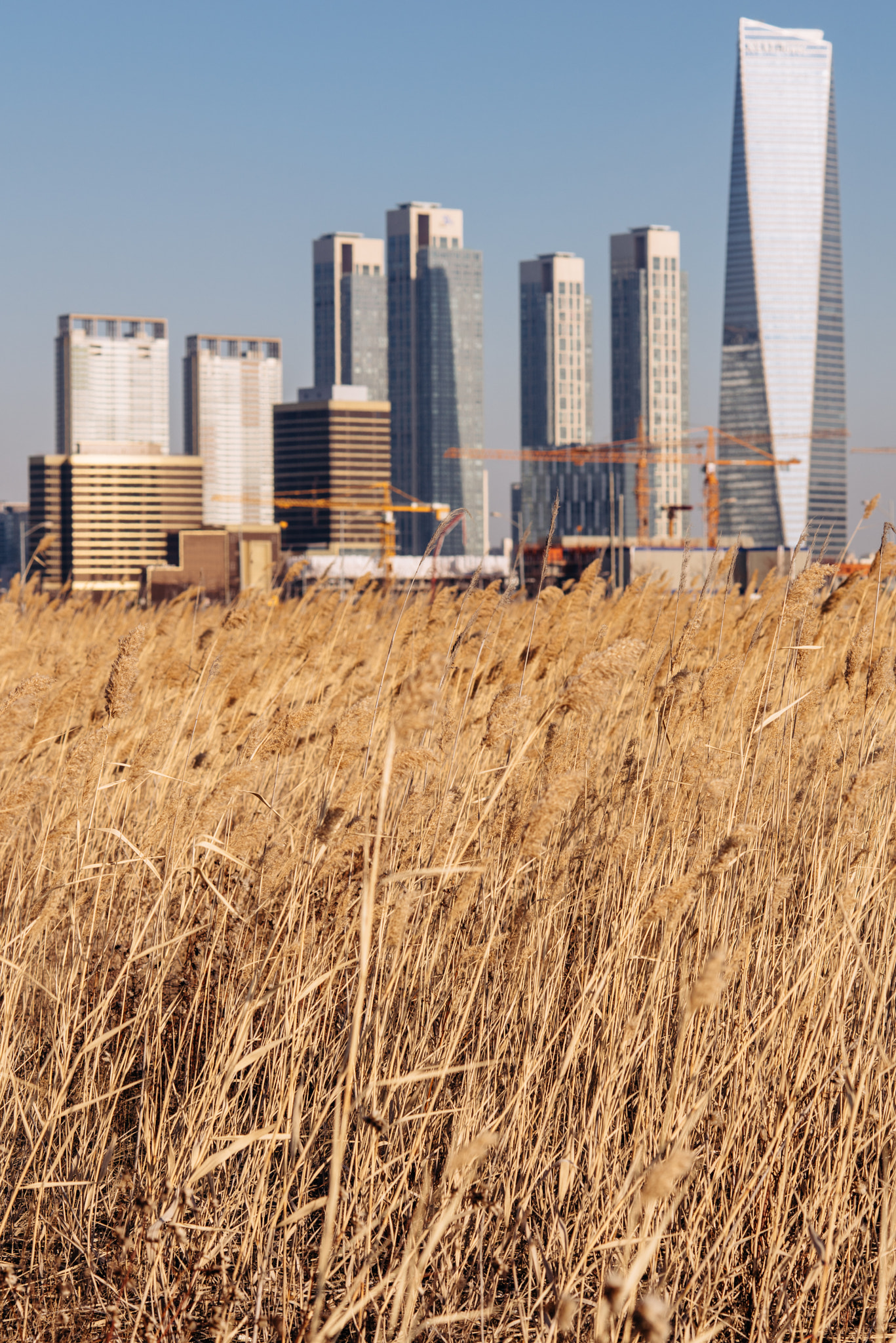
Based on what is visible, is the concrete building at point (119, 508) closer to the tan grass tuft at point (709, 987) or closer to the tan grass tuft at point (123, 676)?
the tan grass tuft at point (123, 676)

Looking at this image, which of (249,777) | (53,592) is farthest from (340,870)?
(53,592)

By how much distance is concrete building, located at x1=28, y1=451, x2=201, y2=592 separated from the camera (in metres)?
176

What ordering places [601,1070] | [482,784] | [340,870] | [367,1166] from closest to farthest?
[367,1166], [601,1070], [340,870], [482,784]

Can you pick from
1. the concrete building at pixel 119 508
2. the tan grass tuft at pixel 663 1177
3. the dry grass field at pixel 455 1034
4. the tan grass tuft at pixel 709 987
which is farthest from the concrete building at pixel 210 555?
the tan grass tuft at pixel 663 1177

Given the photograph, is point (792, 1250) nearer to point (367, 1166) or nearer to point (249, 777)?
point (367, 1166)

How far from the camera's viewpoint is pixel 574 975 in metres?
2.45

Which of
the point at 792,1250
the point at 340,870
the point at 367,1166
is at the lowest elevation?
the point at 792,1250

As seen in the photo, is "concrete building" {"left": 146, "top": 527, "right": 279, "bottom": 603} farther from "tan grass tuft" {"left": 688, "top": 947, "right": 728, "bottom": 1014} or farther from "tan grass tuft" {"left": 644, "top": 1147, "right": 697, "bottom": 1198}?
"tan grass tuft" {"left": 644, "top": 1147, "right": 697, "bottom": 1198}

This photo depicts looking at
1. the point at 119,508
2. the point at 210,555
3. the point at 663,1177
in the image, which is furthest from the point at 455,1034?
the point at 119,508

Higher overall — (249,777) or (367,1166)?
(249,777)

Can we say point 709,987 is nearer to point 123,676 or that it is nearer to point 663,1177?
point 663,1177

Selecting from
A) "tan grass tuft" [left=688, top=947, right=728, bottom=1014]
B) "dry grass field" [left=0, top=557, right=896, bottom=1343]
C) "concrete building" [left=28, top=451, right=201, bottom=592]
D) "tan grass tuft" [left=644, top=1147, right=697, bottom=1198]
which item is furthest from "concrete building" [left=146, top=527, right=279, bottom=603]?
"tan grass tuft" [left=644, top=1147, right=697, bottom=1198]

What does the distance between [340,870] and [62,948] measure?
0.63 meters

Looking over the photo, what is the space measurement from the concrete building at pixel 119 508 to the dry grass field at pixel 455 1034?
176 metres
